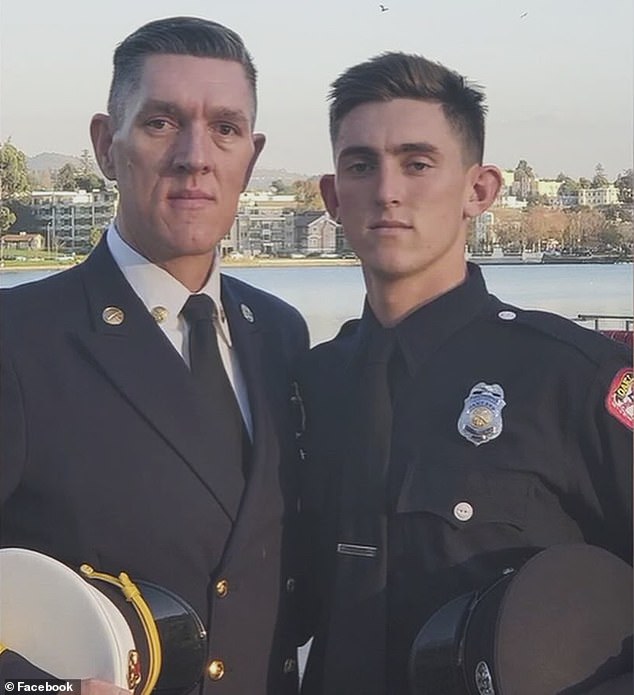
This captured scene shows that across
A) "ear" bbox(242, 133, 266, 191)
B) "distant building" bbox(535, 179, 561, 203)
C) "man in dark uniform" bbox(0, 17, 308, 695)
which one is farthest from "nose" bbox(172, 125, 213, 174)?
"distant building" bbox(535, 179, 561, 203)

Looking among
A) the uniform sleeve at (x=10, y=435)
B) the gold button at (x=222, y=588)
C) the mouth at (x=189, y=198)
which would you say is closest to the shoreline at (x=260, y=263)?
the mouth at (x=189, y=198)

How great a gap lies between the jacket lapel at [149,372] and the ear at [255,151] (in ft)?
1.18

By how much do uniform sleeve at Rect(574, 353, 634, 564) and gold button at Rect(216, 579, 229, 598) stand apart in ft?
2.53

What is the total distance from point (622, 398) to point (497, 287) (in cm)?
53

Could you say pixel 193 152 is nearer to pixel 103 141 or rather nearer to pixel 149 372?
pixel 103 141

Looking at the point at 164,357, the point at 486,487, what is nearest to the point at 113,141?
the point at 164,357

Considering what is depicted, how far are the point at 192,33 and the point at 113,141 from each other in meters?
0.29

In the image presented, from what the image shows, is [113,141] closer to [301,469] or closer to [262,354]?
[262,354]

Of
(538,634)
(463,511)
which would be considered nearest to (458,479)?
(463,511)

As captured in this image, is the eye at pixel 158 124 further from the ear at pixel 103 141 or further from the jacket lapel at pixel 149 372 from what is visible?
the jacket lapel at pixel 149 372

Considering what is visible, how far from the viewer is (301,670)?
2918 mm

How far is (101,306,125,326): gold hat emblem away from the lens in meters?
2.44

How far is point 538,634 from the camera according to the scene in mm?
2205

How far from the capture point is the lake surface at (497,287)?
2648 mm
